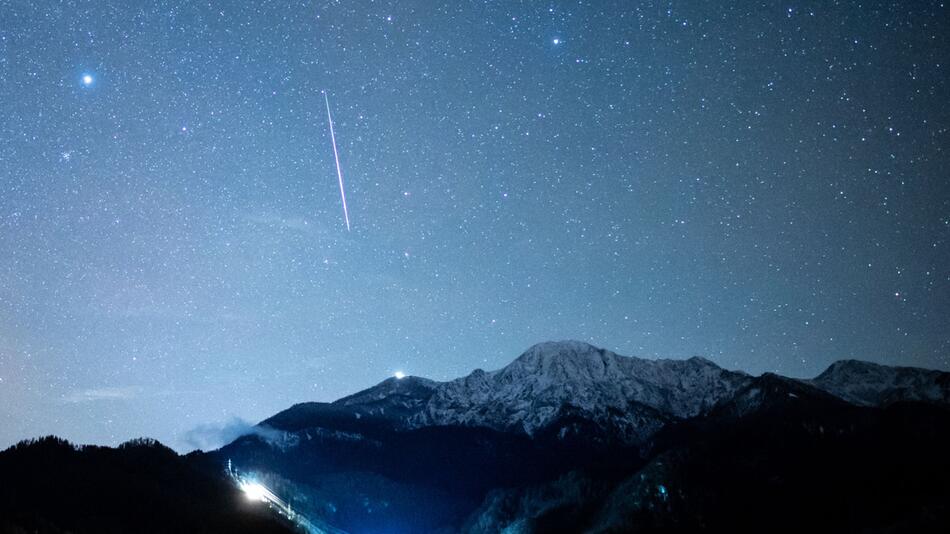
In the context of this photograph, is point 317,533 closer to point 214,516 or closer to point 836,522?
point 214,516

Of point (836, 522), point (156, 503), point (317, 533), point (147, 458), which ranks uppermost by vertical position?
point (147, 458)

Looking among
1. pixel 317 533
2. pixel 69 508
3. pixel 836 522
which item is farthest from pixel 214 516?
pixel 836 522

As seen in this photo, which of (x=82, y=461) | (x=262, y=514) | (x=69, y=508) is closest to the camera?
(x=69, y=508)

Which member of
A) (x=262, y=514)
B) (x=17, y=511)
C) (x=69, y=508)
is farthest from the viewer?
(x=262, y=514)

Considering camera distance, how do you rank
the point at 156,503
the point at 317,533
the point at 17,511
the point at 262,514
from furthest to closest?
the point at 317,533 → the point at 262,514 → the point at 156,503 → the point at 17,511

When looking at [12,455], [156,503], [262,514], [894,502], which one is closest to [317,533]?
[262,514]

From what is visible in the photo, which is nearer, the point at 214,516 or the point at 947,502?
the point at 214,516

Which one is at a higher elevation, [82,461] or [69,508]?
[82,461]

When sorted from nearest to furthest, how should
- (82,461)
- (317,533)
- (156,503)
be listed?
(156,503), (82,461), (317,533)

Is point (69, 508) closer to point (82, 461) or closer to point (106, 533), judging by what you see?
point (106, 533)
